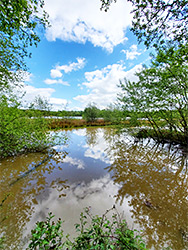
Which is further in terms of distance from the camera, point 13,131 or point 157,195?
point 13,131

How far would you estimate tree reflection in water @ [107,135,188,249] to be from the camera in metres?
1.60

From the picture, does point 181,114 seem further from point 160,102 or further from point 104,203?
point 104,203

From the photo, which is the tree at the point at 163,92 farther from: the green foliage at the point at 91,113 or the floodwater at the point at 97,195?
the green foliage at the point at 91,113

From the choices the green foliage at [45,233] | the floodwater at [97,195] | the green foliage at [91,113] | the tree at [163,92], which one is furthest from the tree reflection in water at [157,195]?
the green foliage at [91,113]

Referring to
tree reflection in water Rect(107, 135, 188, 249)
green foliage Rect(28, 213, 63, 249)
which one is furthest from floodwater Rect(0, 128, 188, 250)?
green foliage Rect(28, 213, 63, 249)

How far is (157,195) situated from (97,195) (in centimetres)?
154

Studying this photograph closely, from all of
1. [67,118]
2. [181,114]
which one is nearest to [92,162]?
[181,114]

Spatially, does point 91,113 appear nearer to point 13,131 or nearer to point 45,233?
point 13,131

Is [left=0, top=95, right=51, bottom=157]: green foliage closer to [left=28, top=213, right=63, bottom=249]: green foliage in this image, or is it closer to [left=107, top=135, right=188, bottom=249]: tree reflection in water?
[left=28, top=213, right=63, bottom=249]: green foliage

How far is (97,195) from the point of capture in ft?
8.07

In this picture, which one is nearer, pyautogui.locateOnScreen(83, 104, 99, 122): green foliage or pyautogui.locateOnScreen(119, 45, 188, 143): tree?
pyautogui.locateOnScreen(119, 45, 188, 143): tree

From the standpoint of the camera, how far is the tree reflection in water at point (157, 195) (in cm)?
160

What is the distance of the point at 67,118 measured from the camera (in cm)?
1723

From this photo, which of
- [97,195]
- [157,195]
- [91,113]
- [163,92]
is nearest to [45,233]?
[97,195]
